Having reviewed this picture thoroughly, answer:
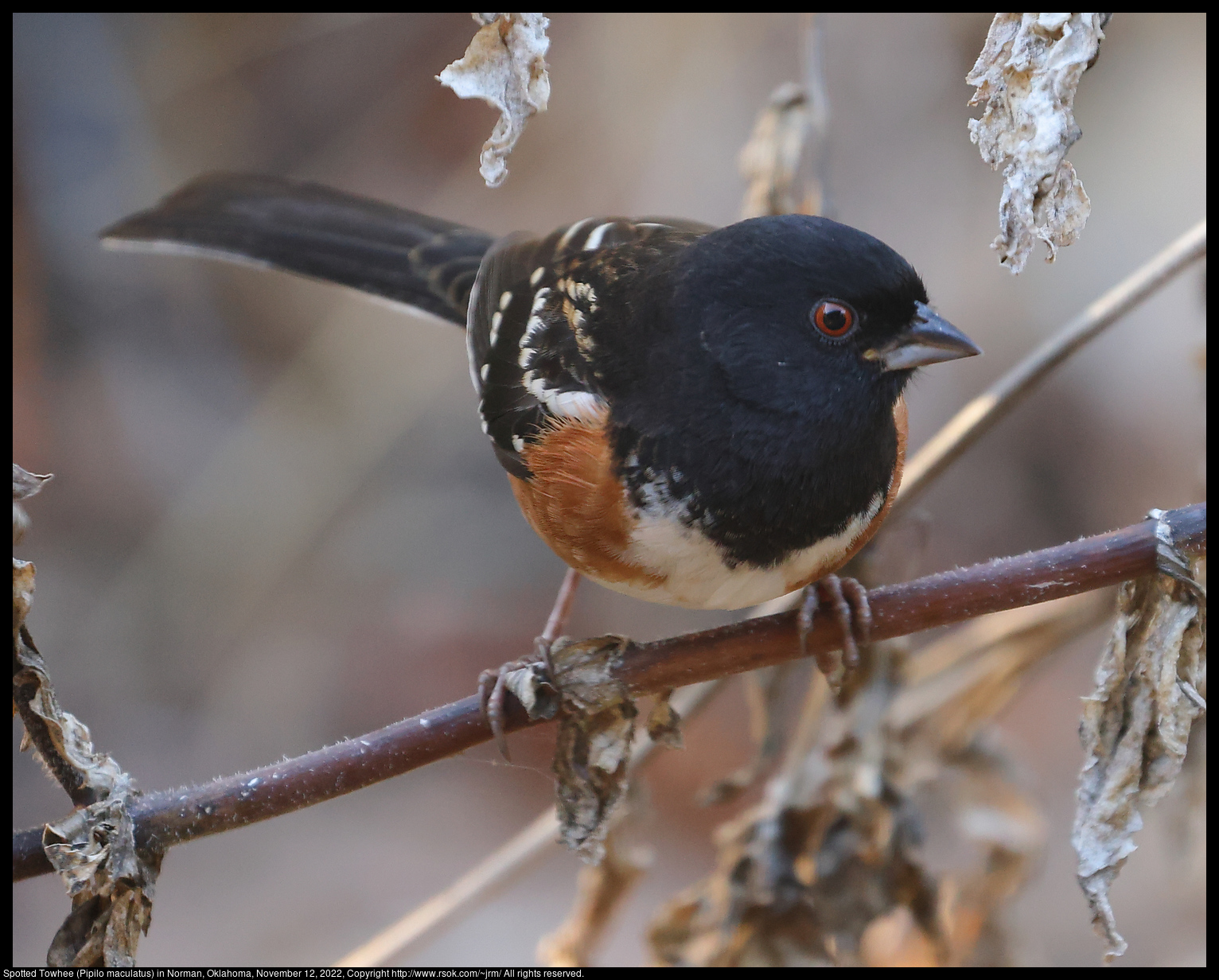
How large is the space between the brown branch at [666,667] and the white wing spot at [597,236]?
0.83 meters

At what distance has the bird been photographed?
1.39m

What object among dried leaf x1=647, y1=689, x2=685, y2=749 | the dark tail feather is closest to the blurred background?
the dark tail feather

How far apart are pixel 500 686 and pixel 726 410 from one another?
51 cm

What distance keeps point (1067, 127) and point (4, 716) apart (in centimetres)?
130

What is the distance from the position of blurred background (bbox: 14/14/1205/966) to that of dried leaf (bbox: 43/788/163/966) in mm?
1781

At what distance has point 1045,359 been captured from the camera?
1754 mm

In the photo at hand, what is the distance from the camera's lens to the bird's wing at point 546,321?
164cm

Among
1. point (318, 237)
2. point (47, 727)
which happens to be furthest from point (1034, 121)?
point (318, 237)

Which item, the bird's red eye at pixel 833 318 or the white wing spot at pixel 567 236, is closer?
the bird's red eye at pixel 833 318

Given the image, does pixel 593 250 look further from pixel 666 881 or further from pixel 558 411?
pixel 666 881

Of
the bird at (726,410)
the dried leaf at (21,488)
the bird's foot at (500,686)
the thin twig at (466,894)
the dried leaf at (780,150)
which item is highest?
the dried leaf at (780,150)

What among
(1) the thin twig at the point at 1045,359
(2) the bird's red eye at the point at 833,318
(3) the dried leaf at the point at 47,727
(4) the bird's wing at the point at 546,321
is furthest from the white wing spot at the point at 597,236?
(3) the dried leaf at the point at 47,727

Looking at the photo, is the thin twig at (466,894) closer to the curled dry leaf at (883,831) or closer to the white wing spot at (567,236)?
the curled dry leaf at (883,831)

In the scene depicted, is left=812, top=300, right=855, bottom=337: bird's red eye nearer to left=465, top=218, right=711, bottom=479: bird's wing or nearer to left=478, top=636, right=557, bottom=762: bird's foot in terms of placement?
left=465, top=218, right=711, bottom=479: bird's wing
